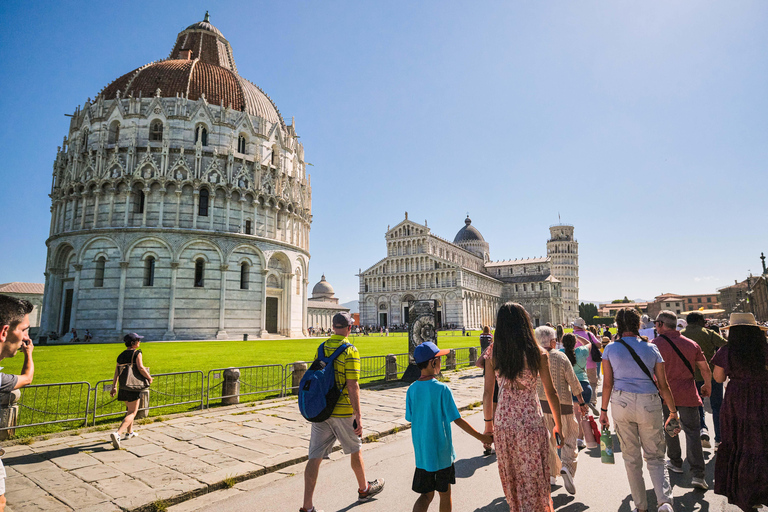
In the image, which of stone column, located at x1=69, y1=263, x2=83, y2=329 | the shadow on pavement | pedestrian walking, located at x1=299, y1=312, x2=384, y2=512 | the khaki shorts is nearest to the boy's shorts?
pedestrian walking, located at x1=299, y1=312, x2=384, y2=512

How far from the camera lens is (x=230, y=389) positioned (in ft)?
33.2

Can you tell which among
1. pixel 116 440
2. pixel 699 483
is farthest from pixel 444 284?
pixel 699 483

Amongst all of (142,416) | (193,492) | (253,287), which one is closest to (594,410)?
(193,492)

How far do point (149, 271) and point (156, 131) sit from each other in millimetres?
11911

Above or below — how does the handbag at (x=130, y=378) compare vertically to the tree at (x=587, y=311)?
below

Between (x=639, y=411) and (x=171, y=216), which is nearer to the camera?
(x=639, y=411)

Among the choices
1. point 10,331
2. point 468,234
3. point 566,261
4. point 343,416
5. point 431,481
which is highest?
point 468,234

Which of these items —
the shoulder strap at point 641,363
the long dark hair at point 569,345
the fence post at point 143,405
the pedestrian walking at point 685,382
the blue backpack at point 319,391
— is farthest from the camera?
the fence post at point 143,405

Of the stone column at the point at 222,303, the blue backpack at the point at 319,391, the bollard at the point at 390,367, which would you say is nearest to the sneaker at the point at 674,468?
the blue backpack at the point at 319,391

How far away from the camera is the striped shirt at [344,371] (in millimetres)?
4668

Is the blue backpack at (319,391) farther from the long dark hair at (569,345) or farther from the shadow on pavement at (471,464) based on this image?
the long dark hair at (569,345)

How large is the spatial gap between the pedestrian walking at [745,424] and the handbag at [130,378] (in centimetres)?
804

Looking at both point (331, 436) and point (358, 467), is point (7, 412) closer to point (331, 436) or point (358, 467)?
point (331, 436)

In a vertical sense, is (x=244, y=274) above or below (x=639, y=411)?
above
